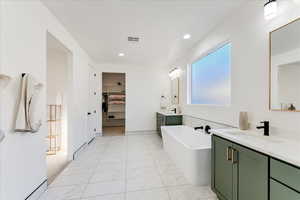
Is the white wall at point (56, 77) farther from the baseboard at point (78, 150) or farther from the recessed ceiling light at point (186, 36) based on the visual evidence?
the recessed ceiling light at point (186, 36)

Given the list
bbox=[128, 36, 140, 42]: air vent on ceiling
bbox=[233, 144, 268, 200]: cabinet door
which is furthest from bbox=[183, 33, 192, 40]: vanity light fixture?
bbox=[233, 144, 268, 200]: cabinet door

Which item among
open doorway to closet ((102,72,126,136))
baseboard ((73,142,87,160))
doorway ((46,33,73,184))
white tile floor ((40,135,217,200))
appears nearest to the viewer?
white tile floor ((40,135,217,200))

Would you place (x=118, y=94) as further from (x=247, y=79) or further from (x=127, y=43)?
(x=247, y=79)

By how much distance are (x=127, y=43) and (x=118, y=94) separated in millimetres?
4080

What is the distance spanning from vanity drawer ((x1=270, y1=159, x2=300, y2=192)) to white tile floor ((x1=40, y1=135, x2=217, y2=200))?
108 centimetres

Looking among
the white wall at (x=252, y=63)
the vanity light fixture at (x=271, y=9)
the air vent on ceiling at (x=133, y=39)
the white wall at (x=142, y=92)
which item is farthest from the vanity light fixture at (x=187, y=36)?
the white wall at (x=142, y=92)

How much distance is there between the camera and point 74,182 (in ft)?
7.33

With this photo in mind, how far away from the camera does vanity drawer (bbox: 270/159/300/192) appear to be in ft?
2.96

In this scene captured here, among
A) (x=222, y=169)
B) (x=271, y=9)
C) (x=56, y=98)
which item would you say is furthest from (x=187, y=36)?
(x=56, y=98)

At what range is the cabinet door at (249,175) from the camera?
1131mm

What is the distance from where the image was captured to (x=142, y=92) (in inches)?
218

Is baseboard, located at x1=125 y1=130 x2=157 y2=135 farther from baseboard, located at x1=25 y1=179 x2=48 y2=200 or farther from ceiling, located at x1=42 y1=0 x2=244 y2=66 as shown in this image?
baseboard, located at x1=25 y1=179 x2=48 y2=200

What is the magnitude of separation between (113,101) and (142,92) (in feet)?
6.94

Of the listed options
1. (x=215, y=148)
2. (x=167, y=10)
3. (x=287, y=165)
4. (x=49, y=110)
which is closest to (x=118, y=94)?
(x=49, y=110)
